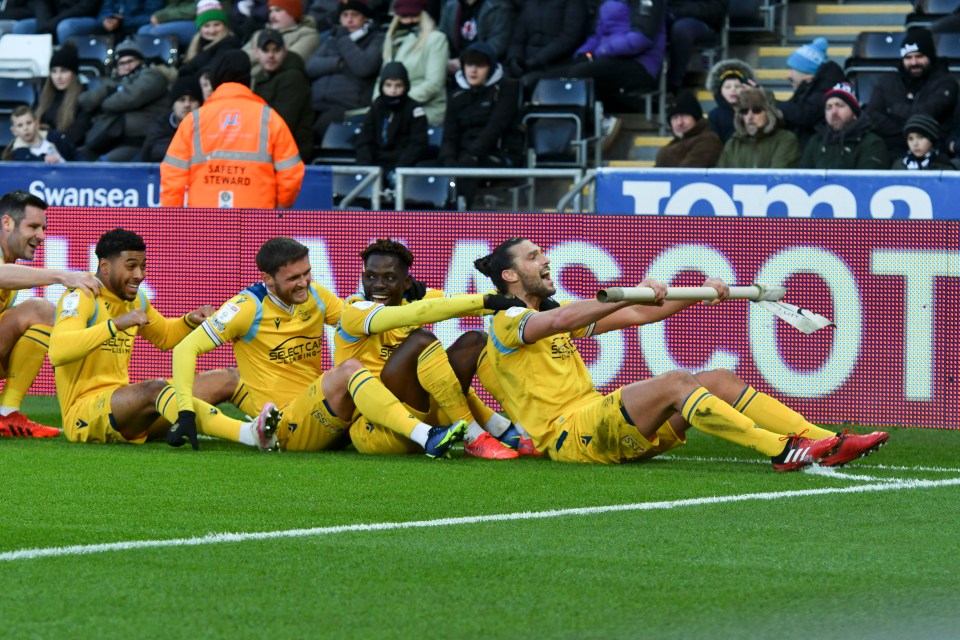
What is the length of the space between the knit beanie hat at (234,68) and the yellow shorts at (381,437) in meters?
4.59

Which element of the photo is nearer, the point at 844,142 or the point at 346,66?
the point at 844,142

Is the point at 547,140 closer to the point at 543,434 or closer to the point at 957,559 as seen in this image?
the point at 543,434

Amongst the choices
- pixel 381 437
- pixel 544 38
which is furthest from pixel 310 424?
pixel 544 38

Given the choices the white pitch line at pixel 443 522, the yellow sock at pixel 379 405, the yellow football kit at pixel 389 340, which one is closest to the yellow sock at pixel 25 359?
the yellow football kit at pixel 389 340

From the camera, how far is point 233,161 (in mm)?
12227

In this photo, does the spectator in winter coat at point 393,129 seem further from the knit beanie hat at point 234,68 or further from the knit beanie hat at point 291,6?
the knit beanie hat at point 291,6

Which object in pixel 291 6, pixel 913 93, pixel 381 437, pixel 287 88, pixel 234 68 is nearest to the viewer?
pixel 381 437

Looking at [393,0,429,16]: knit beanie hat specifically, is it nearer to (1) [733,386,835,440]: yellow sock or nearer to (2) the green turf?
(2) the green turf

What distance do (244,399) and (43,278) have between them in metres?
1.28

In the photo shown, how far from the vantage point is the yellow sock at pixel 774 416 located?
7.69 m

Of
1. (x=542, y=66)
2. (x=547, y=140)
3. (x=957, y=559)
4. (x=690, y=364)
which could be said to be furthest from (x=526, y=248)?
(x=542, y=66)

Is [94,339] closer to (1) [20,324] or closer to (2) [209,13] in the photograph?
(1) [20,324]

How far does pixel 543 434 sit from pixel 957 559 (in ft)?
10.3

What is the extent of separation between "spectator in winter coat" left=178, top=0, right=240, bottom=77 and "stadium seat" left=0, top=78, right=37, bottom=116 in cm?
177
